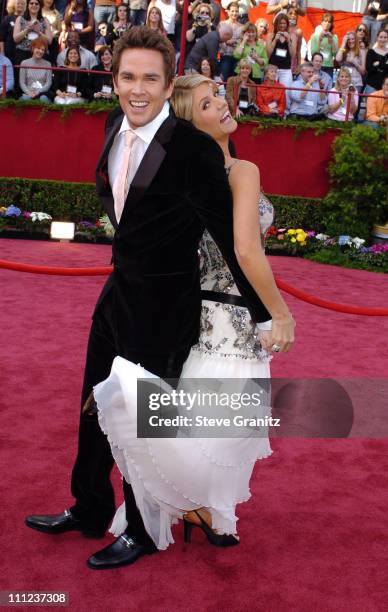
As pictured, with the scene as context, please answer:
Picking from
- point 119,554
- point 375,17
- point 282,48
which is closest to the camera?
point 119,554

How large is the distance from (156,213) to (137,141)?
26cm

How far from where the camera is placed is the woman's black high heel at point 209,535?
3080 mm

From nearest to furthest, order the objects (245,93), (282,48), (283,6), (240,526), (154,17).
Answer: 1. (240,526)
2. (154,17)
3. (245,93)
4. (282,48)
5. (283,6)

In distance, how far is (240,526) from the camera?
3.34 m

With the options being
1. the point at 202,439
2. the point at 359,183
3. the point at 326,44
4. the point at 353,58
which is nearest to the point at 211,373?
the point at 202,439

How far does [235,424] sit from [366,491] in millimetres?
1289

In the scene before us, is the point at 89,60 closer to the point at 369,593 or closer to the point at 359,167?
the point at 359,167

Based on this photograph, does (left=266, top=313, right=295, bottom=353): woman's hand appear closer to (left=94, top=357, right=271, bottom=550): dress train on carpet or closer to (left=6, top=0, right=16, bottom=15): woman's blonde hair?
(left=94, top=357, right=271, bottom=550): dress train on carpet

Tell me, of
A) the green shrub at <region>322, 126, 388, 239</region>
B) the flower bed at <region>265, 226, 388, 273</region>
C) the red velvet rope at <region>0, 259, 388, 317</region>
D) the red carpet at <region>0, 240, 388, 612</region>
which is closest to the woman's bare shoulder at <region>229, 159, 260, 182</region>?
the red carpet at <region>0, 240, 388, 612</region>

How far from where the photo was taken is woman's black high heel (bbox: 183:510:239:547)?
3080 millimetres

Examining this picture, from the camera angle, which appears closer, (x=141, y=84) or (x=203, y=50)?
(x=141, y=84)

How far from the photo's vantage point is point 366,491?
3748 millimetres

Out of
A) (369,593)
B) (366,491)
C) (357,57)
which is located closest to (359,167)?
(357,57)

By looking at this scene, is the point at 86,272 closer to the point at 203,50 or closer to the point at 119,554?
the point at 119,554
